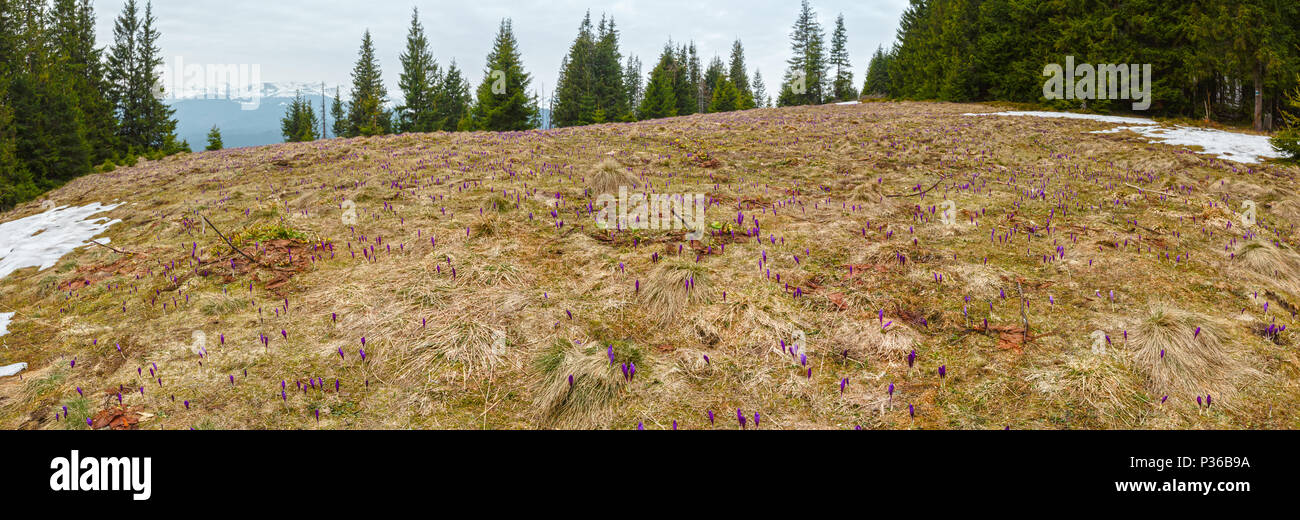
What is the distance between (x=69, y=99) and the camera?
27484mm

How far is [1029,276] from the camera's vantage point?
19.7ft

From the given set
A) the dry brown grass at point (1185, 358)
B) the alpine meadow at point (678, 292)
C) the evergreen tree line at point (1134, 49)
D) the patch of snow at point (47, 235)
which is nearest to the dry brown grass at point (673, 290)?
the alpine meadow at point (678, 292)

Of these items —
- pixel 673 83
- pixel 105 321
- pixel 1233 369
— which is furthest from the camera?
pixel 673 83

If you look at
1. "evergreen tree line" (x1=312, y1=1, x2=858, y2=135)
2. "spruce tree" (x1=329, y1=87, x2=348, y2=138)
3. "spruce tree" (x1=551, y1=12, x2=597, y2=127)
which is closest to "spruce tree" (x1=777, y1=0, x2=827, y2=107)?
"evergreen tree line" (x1=312, y1=1, x2=858, y2=135)

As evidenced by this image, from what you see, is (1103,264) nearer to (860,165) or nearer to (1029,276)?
(1029,276)

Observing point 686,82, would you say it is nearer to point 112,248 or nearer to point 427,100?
point 427,100

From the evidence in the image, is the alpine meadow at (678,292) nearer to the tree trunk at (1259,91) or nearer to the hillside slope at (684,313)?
the hillside slope at (684,313)

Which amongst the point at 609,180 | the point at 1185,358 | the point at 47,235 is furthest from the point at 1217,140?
the point at 47,235

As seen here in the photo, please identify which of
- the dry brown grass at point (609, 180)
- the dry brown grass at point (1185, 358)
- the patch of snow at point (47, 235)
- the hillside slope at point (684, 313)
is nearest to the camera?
the dry brown grass at point (1185, 358)

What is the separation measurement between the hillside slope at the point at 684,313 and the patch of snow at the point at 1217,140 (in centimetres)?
613

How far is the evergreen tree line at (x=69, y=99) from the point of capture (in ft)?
76.6

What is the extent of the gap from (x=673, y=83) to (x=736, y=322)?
66035 millimetres

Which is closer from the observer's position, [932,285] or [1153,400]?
[1153,400]
